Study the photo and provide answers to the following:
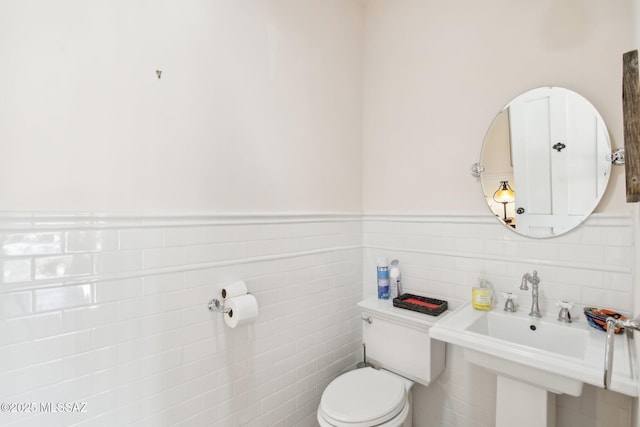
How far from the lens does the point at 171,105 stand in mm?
1243

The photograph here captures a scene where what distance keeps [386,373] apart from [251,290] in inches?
34.1

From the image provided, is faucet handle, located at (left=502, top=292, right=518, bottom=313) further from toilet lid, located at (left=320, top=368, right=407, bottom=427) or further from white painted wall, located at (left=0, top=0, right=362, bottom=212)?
white painted wall, located at (left=0, top=0, right=362, bottom=212)

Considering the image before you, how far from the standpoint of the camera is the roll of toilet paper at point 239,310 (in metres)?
1.30

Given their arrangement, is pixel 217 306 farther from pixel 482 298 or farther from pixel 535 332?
pixel 535 332

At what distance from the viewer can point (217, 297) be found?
1.37m

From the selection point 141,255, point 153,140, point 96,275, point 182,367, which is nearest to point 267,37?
point 153,140

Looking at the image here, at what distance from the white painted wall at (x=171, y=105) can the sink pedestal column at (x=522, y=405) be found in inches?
48.0

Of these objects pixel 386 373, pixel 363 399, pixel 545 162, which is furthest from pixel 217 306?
pixel 545 162

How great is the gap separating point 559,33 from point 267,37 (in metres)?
1.36

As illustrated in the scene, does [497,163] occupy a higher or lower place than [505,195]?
higher

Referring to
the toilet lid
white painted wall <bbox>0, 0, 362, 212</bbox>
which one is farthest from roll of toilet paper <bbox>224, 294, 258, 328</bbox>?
the toilet lid

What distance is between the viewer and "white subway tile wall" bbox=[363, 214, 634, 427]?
1.28m

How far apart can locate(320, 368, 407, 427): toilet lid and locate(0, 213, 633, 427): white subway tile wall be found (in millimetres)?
279

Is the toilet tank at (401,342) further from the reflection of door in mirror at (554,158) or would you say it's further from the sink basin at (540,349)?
the reflection of door in mirror at (554,158)
